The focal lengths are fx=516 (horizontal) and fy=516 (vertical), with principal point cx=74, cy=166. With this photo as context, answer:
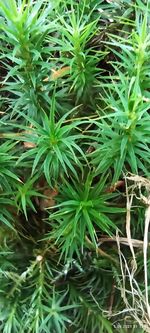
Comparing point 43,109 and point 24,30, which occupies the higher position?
point 24,30

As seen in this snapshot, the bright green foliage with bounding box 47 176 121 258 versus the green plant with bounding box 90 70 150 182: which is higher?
the green plant with bounding box 90 70 150 182

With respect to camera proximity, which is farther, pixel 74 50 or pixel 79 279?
pixel 79 279

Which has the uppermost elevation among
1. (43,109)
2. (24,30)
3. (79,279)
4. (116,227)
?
(24,30)

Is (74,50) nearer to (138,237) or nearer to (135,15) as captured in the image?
(135,15)

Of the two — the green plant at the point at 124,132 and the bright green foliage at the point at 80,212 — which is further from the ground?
the green plant at the point at 124,132

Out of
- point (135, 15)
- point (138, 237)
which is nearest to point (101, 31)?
point (135, 15)

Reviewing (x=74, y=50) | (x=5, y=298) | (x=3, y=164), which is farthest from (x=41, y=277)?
(x=74, y=50)

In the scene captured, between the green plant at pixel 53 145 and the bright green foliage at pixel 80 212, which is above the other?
the green plant at pixel 53 145

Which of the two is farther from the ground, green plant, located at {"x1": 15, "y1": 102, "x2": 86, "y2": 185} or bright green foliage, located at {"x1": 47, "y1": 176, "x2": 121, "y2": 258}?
green plant, located at {"x1": 15, "y1": 102, "x2": 86, "y2": 185}
